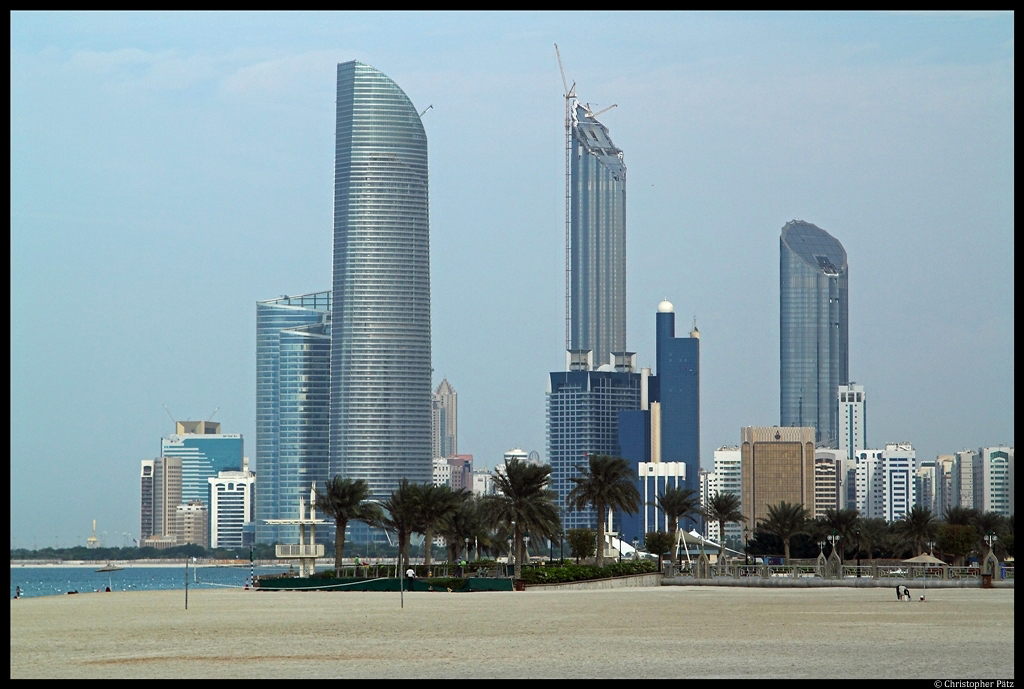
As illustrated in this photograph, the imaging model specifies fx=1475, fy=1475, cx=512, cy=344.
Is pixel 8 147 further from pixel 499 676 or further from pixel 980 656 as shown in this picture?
pixel 980 656

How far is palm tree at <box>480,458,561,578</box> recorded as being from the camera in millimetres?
61844

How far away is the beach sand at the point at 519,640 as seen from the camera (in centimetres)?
1894

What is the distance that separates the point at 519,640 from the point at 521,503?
124 ft

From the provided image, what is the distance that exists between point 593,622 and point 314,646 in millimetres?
8487

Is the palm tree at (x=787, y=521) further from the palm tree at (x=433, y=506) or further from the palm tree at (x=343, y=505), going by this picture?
the palm tree at (x=343, y=505)

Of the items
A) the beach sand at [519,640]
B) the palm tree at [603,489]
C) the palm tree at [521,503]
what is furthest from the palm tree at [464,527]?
the beach sand at [519,640]

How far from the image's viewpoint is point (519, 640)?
24.4m

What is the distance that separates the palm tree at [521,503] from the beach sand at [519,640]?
2052 cm

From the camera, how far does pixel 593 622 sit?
30.1 metres

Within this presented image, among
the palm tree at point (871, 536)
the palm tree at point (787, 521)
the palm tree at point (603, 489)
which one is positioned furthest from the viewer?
the palm tree at point (787, 521)

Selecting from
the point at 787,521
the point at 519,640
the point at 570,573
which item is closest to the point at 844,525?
the point at 787,521

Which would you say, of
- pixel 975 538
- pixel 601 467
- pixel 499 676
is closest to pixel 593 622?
pixel 499 676

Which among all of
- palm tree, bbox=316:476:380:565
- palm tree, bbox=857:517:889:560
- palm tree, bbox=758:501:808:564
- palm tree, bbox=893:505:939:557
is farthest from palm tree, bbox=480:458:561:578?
palm tree, bbox=857:517:889:560

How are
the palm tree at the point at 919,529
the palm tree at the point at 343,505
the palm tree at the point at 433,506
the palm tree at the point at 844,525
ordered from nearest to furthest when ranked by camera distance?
the palm tree at the point at 433,506
the palm tree at the point at 343,505
the palm tree at the point at 844,525
the palm tree at the point at 919,529
